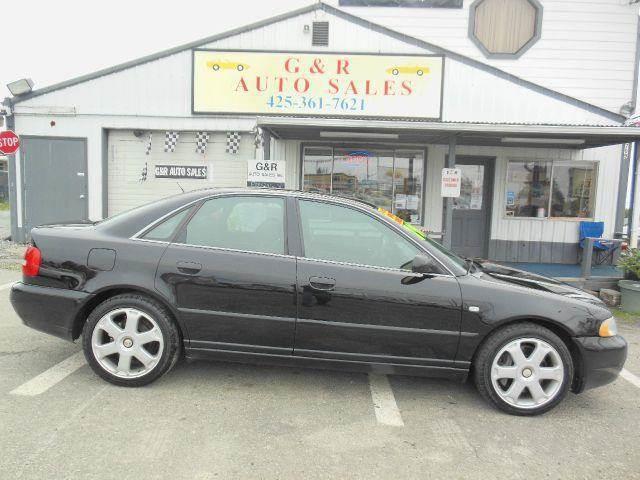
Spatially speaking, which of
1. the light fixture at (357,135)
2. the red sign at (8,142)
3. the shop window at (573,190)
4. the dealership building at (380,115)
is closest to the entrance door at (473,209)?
the dealership building at (380,115)

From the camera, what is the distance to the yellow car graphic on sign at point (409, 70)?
9.47 metres

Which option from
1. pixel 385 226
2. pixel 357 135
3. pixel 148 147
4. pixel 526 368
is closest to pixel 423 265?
pixel 385 226

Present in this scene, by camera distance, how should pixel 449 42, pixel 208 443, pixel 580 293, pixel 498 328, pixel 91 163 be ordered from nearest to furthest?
pixel 208 443 < pixel 498 328 < pixel 580 293 < pixel 91 163 < pixel 449 42

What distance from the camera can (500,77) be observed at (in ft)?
30.9

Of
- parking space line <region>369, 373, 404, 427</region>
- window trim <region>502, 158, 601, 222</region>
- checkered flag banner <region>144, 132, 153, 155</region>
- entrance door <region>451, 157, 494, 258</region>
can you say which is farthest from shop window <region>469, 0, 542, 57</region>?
parking space line <region>369, 373, 404, 427</region>

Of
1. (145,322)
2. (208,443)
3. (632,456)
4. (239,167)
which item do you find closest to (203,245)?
(145,322)

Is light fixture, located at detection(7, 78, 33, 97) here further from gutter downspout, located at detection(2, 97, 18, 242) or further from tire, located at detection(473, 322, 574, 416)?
tire, located at detection(473, 322, 574, 416)

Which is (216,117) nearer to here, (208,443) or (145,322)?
(145,322)

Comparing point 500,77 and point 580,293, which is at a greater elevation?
point 500,77

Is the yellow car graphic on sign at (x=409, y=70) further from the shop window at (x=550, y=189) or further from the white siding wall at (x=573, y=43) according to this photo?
the shop window at (x=550, y=189)

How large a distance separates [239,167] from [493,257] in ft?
19.4

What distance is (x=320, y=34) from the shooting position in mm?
9500

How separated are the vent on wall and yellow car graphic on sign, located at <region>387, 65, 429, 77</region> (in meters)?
1.44

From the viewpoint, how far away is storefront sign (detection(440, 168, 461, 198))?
7.71 m
